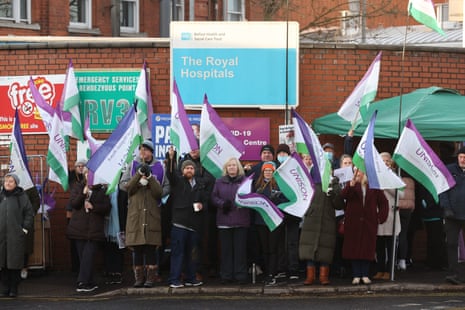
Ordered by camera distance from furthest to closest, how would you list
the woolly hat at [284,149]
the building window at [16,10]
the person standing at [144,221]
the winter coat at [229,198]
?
the building window at [16,10]
the woolly hat at [284,149]
the winter coat at [229,198]
the person standing at [144,221]

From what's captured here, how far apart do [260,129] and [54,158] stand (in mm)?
3379

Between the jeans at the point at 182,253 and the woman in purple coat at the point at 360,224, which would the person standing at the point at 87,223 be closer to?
the jeans at the point at 182,253

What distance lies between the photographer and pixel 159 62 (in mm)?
17078

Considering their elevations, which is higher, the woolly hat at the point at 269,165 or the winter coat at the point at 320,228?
the woolly hat at the point at 269,165

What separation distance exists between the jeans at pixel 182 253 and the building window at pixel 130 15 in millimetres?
21214

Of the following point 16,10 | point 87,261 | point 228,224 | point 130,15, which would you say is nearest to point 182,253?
point 228,224

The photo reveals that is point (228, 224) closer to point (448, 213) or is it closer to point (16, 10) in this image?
point (448, 213)

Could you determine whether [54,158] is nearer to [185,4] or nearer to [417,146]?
[417,146]

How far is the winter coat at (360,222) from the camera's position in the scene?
14445mm

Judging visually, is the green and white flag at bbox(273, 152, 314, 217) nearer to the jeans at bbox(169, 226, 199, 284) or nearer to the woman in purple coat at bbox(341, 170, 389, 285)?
the woman in purple coat at bbox(341, 170, 389, 285)

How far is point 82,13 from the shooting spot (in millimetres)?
33750

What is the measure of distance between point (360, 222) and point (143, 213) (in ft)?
9.25

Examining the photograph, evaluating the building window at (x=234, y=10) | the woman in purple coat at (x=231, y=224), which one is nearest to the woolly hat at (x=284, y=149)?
the woman in purple coat at (x=231, y=224)

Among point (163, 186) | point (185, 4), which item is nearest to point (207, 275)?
point (163, 186)
